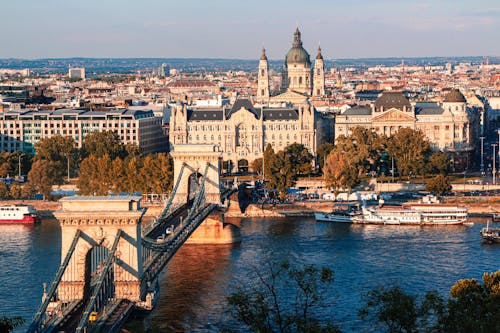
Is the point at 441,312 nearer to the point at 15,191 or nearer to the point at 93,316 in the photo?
the point at 93,316

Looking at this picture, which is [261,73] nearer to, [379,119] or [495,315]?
[379,119]

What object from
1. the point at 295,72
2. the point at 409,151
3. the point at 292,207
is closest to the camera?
the point at 292,207

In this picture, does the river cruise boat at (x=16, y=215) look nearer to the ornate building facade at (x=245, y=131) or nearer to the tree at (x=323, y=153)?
the ornate building facade at (x=245, y=131)

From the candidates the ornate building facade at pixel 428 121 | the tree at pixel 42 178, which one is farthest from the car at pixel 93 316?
the ornate building facade at pixel 428 121

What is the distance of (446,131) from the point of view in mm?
63438

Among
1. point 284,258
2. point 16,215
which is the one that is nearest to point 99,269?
point 284,258

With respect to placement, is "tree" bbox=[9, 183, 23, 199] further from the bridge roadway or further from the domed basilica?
the domed basilica

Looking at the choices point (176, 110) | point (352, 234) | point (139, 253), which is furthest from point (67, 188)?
point (139, 253)

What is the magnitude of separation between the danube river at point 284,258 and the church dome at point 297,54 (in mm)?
40804

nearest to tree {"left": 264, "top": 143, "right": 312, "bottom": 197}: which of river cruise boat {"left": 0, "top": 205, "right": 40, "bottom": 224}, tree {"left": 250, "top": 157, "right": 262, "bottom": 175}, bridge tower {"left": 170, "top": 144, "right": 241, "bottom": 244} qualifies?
tree {"left": 250, "top": 157, "right": 262, "bottom": 175}

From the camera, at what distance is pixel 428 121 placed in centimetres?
6375

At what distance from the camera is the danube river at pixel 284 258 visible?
87.7ft

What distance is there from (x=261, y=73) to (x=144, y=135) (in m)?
18.5

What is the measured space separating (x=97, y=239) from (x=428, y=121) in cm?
4394
